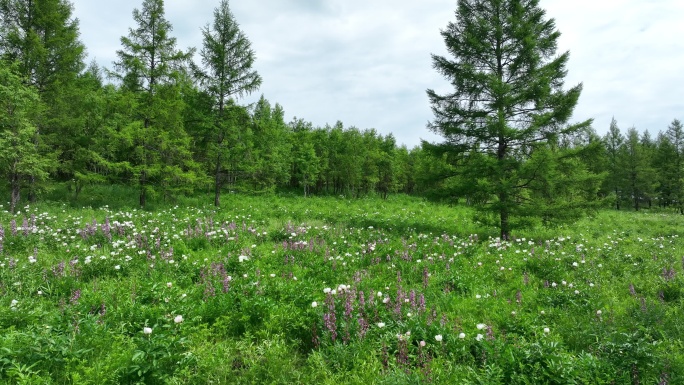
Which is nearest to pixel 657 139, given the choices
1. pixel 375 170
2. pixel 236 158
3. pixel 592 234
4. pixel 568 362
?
pixel 375 170

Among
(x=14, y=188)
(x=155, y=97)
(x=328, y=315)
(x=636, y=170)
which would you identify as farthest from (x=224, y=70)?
(x=636, y=170)

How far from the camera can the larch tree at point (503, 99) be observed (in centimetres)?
1257

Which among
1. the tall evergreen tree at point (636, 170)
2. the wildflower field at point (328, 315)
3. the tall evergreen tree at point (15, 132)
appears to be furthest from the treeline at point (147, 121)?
the tall evergreen tree at point (636, 170)

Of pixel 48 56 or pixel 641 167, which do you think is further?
pixel 641 167

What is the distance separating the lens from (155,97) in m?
18.3

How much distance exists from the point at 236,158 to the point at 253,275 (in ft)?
51.7

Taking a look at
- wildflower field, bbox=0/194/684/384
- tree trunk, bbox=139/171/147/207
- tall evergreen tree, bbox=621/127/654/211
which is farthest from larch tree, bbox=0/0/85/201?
tall evergreen tree, bbox=621/127/654/211

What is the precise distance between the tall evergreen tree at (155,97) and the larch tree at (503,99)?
14.7 m

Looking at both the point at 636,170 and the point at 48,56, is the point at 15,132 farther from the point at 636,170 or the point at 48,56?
the point at 636,170

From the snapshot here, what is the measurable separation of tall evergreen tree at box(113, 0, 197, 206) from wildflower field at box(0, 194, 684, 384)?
31.5 feet

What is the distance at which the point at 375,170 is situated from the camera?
38656mm

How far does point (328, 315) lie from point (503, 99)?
1161 cm

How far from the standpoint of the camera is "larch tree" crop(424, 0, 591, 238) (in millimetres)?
12570

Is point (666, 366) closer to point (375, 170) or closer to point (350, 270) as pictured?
point (350, 270)
